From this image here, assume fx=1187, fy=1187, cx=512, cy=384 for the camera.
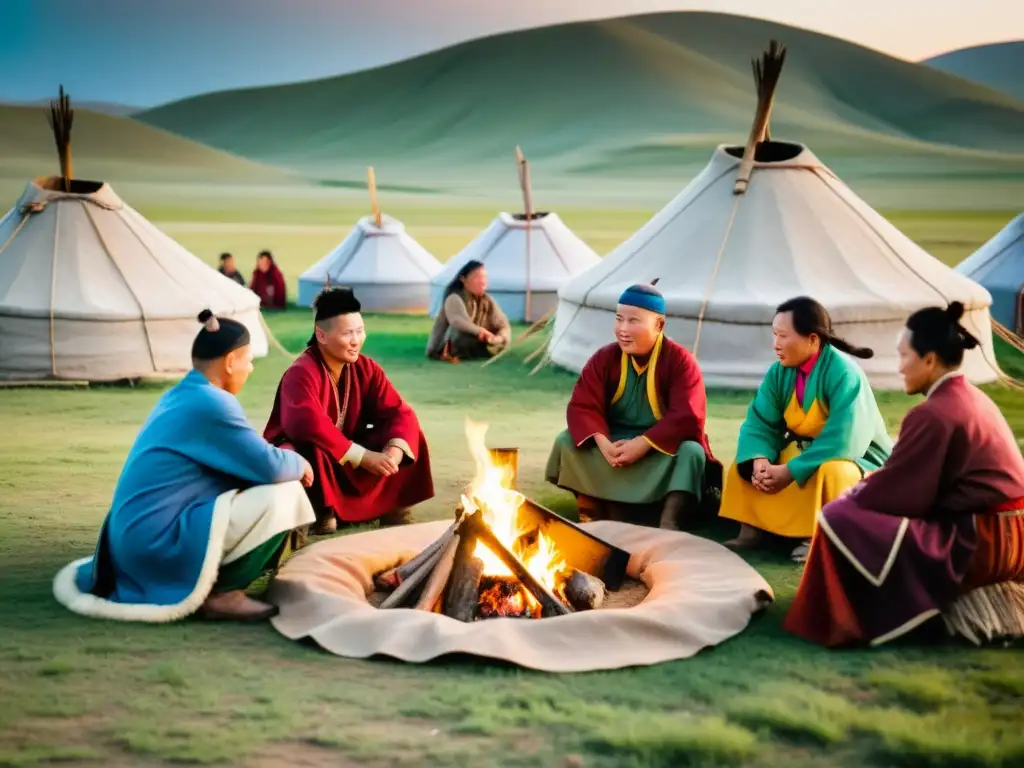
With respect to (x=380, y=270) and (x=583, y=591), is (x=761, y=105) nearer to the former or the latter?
(x=583, y=591)

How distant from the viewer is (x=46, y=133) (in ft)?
125

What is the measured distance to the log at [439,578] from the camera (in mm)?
3330

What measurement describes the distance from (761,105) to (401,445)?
14.7ft

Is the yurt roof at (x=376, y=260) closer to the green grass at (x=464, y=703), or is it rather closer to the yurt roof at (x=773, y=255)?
the yurt roof at (x=773, y=255)

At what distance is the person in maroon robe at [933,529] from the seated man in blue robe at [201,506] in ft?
4.95

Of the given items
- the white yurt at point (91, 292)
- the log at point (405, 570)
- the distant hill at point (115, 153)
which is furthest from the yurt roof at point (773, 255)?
the distant hill at point (115, 153)

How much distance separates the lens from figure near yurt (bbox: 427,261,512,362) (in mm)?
8930

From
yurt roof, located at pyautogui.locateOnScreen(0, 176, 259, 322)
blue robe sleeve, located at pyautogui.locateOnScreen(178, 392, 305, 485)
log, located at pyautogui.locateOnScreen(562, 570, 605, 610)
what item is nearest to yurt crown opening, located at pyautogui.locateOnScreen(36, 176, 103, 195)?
yurt roof, located at pyautogui.locateOnScreen(0, 176, 259, 322)

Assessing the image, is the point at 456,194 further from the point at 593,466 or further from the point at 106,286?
the point at 593,466

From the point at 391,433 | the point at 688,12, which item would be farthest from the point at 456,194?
the point at 391,433

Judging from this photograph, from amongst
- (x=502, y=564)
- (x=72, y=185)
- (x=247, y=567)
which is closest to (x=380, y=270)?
(x=72, y=185)

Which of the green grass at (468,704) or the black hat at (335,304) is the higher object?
the black hat at (335,304)

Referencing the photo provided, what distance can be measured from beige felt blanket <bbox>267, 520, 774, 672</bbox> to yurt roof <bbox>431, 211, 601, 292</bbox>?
8132 millimetres

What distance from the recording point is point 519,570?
3.39 meters
